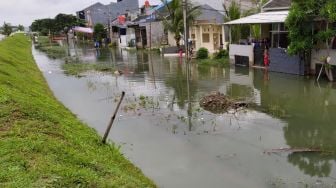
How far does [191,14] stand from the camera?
33.3 meters

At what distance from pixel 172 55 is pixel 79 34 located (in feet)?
166

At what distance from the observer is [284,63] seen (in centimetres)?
2200

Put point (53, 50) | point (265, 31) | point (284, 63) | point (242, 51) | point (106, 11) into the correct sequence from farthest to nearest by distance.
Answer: point (106, 11)
point (53, 50)
point (242, 51)
point (265, 31)
point (284, 63)

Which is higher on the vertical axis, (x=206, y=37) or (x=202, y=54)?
(x=206, y=37)

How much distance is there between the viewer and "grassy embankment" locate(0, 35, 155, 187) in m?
6.89

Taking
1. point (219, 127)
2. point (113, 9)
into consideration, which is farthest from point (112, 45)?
point (219, 127)

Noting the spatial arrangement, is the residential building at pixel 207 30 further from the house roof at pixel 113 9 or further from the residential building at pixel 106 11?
the house roof at pixel 113 9

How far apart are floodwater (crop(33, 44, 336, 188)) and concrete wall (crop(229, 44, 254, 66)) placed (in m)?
2.84

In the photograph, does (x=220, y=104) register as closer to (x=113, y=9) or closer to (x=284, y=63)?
(x=284, y=63)

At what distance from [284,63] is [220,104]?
28.8 ft

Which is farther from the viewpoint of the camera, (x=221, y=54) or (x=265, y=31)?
(x=221, y=54)

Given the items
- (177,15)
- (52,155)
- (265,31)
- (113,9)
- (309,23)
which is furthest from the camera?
(113,9)

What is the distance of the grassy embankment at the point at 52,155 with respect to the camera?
22.6ft

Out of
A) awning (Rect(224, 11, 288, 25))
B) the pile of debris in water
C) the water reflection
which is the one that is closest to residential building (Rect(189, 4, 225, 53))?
awning (Rect(224, 11, 288, 25))
